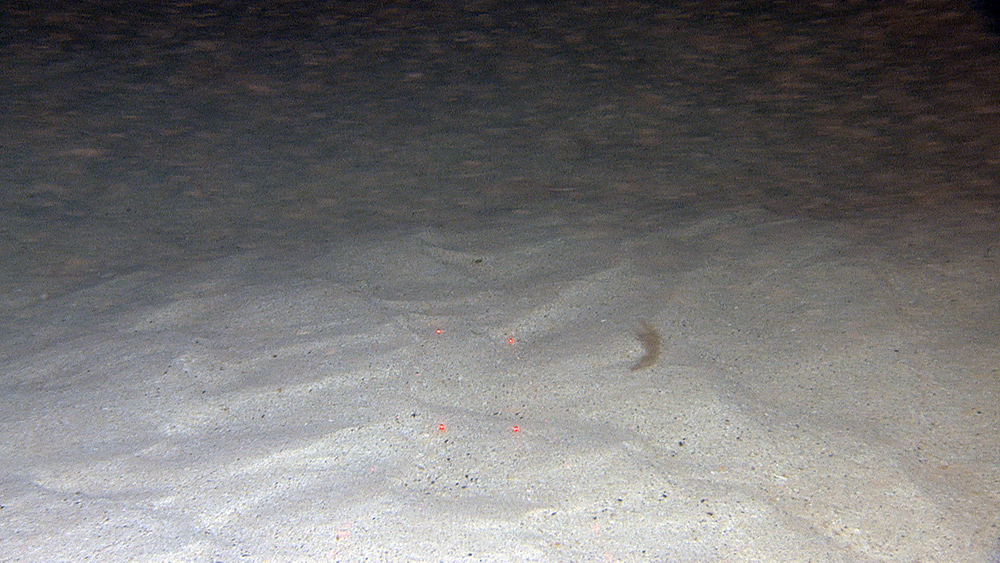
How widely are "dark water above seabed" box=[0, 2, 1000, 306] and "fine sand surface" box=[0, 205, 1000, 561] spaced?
0.31 meters

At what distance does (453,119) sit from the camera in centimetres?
388

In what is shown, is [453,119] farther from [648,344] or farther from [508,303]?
[648,344]

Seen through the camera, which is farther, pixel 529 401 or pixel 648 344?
pixel 648 344

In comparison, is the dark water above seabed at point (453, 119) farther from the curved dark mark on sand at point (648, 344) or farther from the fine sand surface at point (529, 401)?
the curved dark mark on sand at point (648, 344)

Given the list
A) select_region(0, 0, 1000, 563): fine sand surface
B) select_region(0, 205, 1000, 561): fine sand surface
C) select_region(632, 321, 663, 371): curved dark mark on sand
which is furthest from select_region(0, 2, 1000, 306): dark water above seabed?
select_region(632, 321, 663, 371): curved dark mark on sand

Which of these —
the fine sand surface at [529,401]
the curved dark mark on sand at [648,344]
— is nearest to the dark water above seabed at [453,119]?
the fine sand surface at [529,401]

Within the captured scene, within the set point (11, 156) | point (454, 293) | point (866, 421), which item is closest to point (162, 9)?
point (11, 156)

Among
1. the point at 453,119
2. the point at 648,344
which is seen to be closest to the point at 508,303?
the point at 648,344

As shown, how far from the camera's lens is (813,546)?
149 centimetres

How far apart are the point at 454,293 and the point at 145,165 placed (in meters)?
1.88

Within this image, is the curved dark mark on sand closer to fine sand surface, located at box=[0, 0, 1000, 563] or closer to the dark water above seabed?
fine sand surface, located at box=[0, 0, 1000, 563]

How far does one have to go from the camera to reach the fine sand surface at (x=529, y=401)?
1.57 meters

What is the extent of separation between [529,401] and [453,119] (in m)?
2.25

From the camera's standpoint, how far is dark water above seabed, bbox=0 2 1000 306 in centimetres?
299
